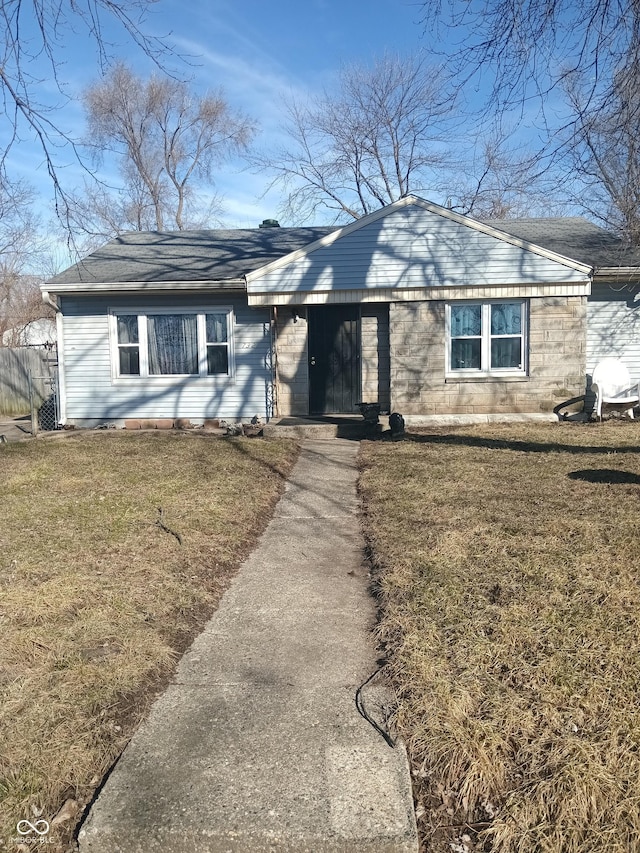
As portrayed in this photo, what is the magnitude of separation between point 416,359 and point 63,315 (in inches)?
295

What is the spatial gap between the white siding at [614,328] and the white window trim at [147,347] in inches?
294

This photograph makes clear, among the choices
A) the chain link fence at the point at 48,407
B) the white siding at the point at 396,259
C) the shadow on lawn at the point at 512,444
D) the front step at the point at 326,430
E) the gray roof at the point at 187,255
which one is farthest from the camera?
the chain link fence at the point at 48,407

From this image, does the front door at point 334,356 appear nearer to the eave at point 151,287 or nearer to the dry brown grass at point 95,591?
the eave at point 151,287

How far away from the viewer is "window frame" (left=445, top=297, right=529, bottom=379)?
1263 centimetres

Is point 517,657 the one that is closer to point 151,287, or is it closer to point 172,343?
point 151,287

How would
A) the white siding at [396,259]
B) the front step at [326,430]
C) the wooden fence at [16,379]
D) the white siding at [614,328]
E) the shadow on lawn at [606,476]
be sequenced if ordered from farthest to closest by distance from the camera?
the wooden fence at [16,379] < the white siding at [614,328] < the white siding at [396,259] < the front step at [326,430] < the shadow on lawn at [606,476]

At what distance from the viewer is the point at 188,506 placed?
6.54 m

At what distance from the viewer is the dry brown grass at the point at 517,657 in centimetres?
232

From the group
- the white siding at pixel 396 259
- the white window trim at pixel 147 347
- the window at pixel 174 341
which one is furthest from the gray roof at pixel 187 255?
the white siding at pixel 396 259

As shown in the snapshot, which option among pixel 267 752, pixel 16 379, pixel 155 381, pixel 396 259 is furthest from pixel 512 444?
pixel 16 379

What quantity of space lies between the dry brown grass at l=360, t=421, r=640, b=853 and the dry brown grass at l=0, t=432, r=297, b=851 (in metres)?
1.27

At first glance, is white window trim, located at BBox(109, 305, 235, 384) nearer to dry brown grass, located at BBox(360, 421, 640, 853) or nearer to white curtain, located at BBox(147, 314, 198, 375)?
white curtain, located at BBox(147, 314, 198, 375)

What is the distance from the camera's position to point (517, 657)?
3.29 metres

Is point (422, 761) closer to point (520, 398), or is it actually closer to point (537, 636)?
point (537, 636)
